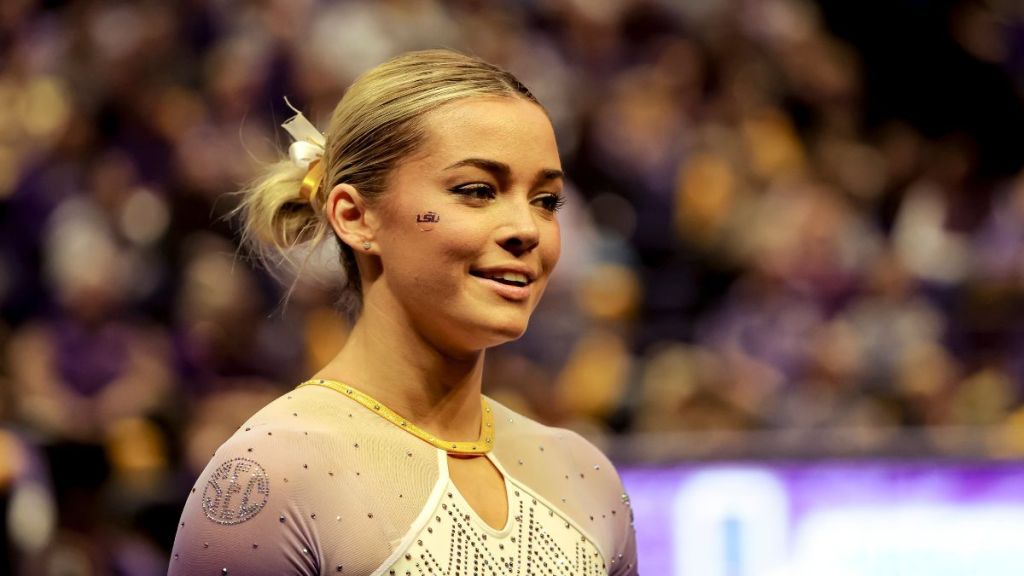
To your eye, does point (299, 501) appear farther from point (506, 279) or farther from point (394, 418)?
point (506, 279)

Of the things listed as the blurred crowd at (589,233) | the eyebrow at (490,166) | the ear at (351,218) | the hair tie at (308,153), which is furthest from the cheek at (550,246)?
the blurred crowd at (589,233)

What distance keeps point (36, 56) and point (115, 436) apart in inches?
116

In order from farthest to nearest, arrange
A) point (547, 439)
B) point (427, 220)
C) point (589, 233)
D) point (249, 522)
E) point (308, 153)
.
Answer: point (589, 233) < point (547, 439) < point (308, 153) < point (427, 220) < point (249, 522)

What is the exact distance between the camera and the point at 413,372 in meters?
1.96

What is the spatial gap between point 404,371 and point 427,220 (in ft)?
0.77

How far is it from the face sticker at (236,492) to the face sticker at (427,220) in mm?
381

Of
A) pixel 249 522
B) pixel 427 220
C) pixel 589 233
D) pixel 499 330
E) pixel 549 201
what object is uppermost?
pixel 589 233

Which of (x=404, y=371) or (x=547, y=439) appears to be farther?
(x=547, y=439)

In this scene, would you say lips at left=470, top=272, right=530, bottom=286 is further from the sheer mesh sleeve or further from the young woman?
the sheer mesh sleeve

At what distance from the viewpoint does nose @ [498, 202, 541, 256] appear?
186 cm

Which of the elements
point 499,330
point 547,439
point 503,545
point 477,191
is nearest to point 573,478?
point 547,439

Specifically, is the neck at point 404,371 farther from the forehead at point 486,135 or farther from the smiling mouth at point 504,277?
the forehead at point 486,135

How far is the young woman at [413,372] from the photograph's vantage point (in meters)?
1.77

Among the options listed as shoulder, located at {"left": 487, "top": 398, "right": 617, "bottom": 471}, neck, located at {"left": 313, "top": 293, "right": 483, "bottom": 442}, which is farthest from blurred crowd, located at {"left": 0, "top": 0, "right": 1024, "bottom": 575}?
neck, located at {"left": 313, "top": 293, "right": 483, "bottom": 442}
